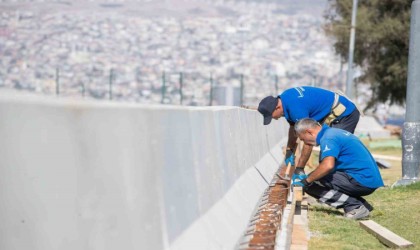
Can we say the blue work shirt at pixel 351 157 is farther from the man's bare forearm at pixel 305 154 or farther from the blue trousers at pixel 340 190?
the man's bare forearm at pixel 305 154

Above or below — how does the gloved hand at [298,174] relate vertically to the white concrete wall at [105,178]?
below

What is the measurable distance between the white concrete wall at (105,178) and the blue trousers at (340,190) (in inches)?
128

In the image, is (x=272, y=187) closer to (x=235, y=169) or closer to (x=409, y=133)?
(x=235, y=169)

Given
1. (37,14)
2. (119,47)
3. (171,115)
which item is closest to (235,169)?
(171,115)

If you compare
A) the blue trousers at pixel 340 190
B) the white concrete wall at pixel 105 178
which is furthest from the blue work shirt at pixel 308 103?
the white concrete wall at pixel 105 178

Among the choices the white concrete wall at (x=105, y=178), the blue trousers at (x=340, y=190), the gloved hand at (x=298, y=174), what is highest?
the white concrete wall at (x=105, y=178)

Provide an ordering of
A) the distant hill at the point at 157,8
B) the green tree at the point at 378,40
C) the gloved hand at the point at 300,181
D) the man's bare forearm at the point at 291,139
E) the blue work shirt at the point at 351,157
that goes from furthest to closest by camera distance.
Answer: the distant hill at the point at 157,8 < the green tree at the point at 378,40 < the man's bare forearm at the point at 291,139 < the gloved hand at the point at 300,181 < the blue work shirt at the point at 351,157

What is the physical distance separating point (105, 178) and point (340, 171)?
6.28 metres

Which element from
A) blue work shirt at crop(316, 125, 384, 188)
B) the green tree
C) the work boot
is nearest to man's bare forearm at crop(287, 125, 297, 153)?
blue work shirt at crop(316, 125, 384, 188)

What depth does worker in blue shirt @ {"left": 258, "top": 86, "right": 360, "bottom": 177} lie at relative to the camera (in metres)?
10.5

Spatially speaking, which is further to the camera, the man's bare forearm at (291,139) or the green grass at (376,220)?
the man's bare forearm at (291,139)

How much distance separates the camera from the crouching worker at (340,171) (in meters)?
9.91

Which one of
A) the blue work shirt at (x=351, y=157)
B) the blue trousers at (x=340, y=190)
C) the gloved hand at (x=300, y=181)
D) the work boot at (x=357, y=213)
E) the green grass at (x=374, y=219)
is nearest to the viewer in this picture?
the green grass at (x=374, y=219)

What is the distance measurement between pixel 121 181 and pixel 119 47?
152610 millimetres
